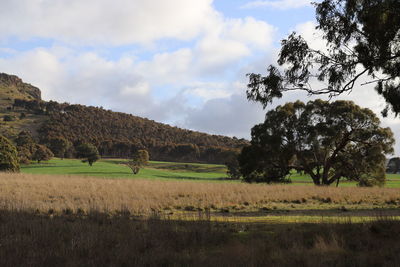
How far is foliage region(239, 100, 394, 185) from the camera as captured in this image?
3559cm

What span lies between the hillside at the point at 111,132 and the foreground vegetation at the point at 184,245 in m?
92.9

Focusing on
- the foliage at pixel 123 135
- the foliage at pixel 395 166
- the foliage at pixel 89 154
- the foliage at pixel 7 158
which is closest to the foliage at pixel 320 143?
the foliage at pixel 7 158

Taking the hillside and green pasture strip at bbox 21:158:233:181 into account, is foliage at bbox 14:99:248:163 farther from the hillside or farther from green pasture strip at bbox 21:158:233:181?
green pasture strip at bbox 21:158:233:181

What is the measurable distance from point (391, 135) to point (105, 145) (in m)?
92.3

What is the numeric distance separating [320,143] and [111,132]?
333 ft

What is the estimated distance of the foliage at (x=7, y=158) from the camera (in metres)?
51.7

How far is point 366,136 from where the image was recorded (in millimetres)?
35625

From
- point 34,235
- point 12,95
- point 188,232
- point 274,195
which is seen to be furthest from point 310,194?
point 12,95

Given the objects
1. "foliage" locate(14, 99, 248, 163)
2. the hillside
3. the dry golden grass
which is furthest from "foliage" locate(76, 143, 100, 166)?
the dry golden grass

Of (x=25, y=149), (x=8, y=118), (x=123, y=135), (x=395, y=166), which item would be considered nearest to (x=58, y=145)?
(x=25, y=149)

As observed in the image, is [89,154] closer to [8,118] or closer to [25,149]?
[25,149]

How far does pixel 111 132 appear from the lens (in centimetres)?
12912

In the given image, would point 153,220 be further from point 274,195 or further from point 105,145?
point 105,145

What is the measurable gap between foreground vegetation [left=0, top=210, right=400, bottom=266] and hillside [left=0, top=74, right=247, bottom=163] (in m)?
92.9
